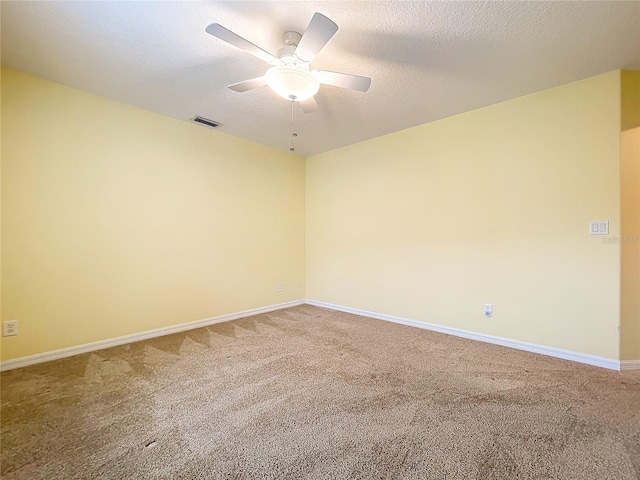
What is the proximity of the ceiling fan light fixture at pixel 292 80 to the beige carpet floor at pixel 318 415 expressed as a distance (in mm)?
2076

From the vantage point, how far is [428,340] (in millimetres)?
2969

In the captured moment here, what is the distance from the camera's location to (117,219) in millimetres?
2852

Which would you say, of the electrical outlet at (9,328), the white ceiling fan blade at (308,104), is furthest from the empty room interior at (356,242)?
the white ceiling fan blade at (308,104)

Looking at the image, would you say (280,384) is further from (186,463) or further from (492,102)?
(492,102)

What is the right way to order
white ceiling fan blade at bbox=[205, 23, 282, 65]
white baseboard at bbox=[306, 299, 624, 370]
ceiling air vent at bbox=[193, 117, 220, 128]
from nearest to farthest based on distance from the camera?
1. white ceiling fan blade at bbox=[205, 23, 282, 65]
2. white baseboard at bbox=[306, 299, 624, 370]
3. ceiling air vent at bbox=[193, 117, 220, 128]

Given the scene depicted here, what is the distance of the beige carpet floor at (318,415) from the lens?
1.31 meters

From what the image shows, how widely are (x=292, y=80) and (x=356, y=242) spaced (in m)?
2.59

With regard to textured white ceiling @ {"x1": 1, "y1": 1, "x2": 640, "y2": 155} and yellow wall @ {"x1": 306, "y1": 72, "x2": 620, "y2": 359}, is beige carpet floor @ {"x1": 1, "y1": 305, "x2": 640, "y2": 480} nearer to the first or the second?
yellow wall @ {"x1": 306, "y1": 72, "x2": 620, "y2": 359}

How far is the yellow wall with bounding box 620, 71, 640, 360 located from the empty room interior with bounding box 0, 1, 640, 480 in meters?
0.02

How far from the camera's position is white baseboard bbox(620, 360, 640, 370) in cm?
228

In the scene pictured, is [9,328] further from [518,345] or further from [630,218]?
[630,218]

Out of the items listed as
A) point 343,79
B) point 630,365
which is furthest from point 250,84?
point 630,365

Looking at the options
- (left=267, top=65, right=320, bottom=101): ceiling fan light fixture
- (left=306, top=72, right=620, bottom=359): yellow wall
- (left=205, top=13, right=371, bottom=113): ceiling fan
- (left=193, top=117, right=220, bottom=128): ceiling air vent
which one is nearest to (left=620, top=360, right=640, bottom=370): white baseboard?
(left=306, top=72, right=620, bottom=359): yellow wall

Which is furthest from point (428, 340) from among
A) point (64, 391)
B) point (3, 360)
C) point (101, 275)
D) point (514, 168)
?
point (3, 360)
